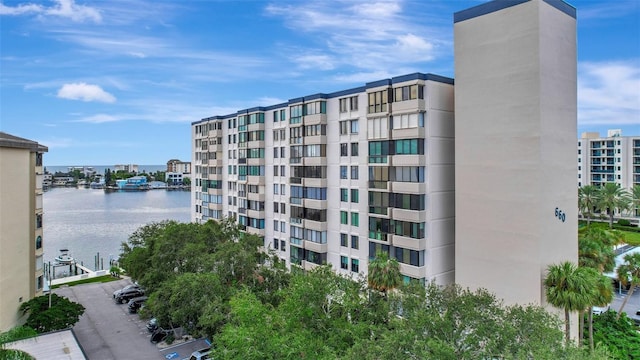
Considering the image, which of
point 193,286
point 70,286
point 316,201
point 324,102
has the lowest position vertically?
point 70,286

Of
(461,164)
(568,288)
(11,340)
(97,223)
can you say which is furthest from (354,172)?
(97,223)

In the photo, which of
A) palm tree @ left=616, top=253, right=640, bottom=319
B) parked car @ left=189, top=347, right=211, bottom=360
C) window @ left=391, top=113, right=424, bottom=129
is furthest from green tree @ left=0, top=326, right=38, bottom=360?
palm tree @ left=616, top=253, right=640, bottom=319

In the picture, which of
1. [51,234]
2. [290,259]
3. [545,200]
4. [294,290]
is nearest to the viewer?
[294,290]

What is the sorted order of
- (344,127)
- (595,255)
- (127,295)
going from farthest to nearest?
(127,295), (344,127), (595,255)

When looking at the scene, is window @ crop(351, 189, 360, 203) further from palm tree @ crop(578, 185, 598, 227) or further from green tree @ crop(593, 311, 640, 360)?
palm tree @ crop(578, 185, 598, 227)

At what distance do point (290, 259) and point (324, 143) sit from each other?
510 inches

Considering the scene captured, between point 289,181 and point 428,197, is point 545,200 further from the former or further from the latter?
point 289,181

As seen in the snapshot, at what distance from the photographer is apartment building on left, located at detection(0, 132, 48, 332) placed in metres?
28.7

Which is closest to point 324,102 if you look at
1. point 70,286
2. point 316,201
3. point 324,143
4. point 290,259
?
point 324,143

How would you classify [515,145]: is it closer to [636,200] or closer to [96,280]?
[96,280]

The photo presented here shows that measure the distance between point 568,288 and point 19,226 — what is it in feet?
124

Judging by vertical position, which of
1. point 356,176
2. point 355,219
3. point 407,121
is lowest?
point 355,219

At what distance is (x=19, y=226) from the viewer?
30.7 m

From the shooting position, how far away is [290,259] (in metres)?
42.3
